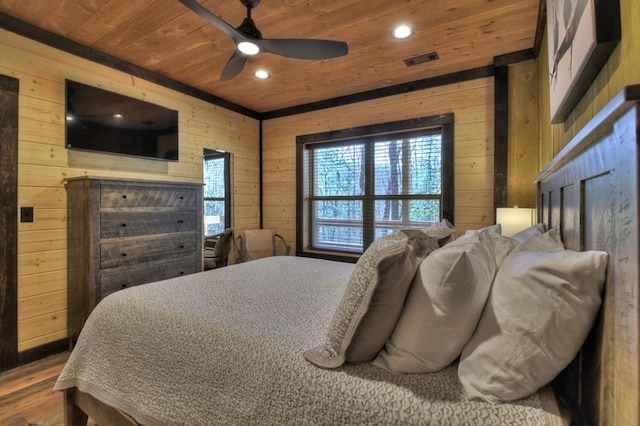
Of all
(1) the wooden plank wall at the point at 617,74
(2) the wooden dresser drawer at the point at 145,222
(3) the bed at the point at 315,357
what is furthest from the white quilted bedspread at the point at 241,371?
(2) the wooden dresser drawer at the point at 145,222

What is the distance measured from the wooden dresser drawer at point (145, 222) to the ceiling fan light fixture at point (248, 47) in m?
1.62

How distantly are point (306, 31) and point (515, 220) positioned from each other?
231 cm

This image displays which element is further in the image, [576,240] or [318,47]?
[318,47]

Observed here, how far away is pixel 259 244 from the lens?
167 inches

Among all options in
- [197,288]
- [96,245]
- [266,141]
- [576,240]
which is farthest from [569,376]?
[266,141]

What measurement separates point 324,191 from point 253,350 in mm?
3330

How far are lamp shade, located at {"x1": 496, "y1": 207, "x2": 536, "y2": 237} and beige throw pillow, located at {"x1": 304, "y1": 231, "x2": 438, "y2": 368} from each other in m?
1.96

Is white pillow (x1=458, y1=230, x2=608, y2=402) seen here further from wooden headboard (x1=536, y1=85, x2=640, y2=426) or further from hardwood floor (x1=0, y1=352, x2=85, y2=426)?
hardwood floor (x1=0, y1=352, x2=85, y2=426)

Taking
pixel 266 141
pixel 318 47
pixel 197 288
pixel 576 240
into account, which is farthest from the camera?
pixel 266 141

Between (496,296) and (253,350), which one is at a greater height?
(496,296)

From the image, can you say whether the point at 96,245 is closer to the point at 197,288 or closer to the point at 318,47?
the point at 197,288

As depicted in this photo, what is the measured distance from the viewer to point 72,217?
8.44ft

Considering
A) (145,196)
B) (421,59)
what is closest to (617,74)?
(421,59)

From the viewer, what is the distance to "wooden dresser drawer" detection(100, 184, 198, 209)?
249 centimetres
